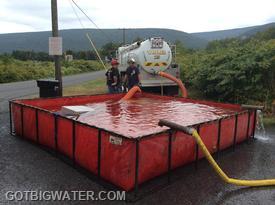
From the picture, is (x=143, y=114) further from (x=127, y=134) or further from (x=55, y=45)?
(x=55, y=45)

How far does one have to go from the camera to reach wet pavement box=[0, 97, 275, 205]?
16.1 ft

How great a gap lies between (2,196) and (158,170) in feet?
7.89

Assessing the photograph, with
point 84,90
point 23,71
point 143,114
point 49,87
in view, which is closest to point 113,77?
point 49,87

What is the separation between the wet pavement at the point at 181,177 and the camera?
16.1 ft

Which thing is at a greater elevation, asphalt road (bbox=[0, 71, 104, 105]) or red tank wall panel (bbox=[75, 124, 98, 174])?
red tank wall panel (bbox=[75, 124, 98, 174])

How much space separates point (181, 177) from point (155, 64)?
887 centimetres

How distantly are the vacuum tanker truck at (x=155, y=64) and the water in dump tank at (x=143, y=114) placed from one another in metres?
3.93

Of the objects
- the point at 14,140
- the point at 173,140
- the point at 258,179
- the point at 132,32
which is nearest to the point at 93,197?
the point at 173,140

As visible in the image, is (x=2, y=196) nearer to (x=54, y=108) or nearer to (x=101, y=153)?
(x=101, y=153)

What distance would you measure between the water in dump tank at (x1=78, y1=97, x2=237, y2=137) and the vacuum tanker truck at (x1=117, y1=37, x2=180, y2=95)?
3934 mm

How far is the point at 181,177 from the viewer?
5.66 metres

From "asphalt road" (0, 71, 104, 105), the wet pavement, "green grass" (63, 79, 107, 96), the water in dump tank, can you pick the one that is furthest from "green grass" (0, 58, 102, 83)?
the wet pavement

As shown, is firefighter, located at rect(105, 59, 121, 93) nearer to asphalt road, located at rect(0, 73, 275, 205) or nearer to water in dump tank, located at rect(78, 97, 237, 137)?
water in dump tank, located at rect(78, 97, 237, 137)

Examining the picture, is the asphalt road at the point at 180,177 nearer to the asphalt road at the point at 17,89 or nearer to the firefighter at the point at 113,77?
the firefighter at the point at 113,77
